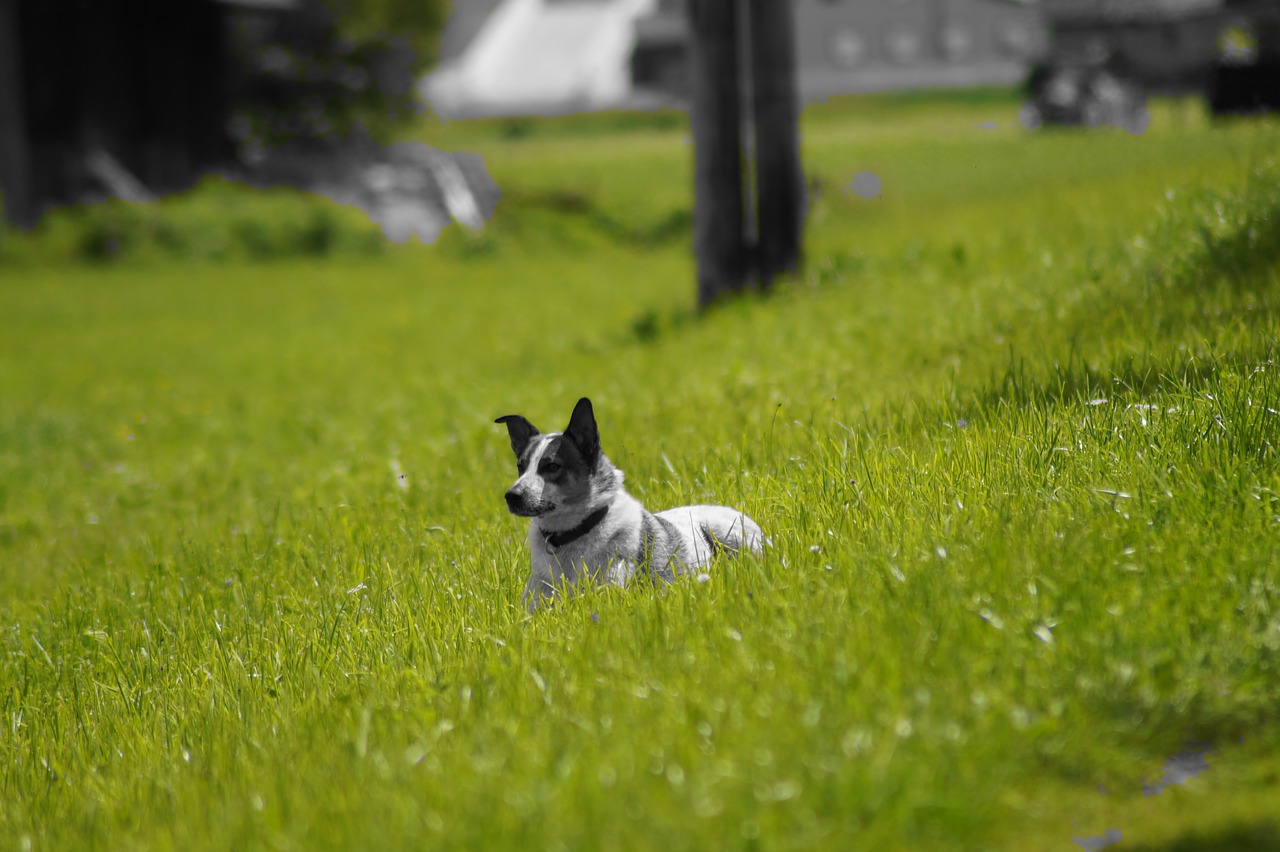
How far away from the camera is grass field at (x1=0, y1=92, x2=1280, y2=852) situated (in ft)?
9.23

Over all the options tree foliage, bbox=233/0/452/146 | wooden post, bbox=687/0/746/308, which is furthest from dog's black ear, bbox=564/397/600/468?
tree foliage, bbox=233/0/452/146

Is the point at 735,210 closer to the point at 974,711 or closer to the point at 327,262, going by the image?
the point at 974,711

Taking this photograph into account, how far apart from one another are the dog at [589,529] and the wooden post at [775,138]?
6866mm

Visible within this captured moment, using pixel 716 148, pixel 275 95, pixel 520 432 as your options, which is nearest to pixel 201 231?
pixel 275 95

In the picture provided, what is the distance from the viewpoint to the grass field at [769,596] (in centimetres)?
281

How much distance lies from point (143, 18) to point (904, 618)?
28126 millimetres

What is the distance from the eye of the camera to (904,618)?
11.1 feet

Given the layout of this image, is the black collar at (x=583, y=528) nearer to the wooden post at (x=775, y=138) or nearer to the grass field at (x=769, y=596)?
the grass field at (x=769, y=596)

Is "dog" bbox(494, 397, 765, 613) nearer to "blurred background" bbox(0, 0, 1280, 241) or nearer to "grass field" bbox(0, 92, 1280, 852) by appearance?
"grass field" bbox(0, 92, 1280, 852)

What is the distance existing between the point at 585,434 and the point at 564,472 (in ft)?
0.55

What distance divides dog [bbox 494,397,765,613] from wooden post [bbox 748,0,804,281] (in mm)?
6866

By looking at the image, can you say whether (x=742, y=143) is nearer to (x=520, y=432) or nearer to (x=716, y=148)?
(x=716, y=148)

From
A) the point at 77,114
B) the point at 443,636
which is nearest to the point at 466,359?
the point at 443,636

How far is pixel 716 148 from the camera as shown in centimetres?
1062
